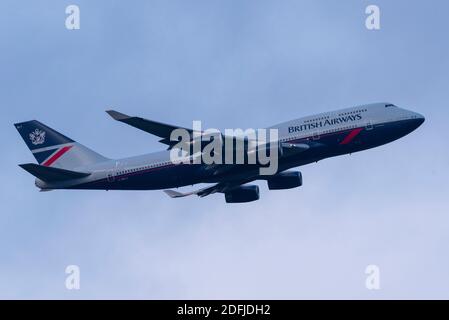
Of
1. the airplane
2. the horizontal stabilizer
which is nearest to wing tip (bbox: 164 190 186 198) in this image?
the airplane

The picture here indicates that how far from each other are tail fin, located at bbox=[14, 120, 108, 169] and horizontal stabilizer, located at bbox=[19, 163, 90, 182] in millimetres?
2059

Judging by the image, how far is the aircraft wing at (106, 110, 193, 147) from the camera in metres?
50.6

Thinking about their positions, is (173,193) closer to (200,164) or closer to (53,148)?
(200,164)

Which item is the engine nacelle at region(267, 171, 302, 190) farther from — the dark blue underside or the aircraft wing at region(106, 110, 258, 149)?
the aircraft wing at region(106, 110, 258, 149)

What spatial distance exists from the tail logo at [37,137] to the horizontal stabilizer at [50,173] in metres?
4.80

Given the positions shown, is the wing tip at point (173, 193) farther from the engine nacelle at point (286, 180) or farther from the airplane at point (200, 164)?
→ the engine nacelle at point (286, 180)

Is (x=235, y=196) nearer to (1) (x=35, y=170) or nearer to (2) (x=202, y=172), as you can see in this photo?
(2) (x=202, y=172)

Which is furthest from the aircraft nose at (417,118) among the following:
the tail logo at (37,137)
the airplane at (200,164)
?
the tail logo at (37,137)

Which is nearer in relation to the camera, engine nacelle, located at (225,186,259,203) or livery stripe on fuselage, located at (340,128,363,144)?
livery stripe on fuselage, located at (340,128,363,144)
